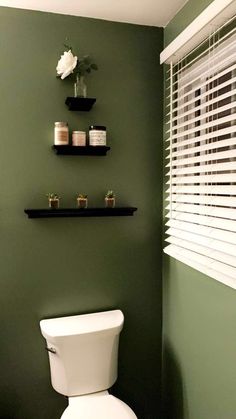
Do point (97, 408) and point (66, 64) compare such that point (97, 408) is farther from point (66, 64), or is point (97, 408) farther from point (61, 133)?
point (66, 64)

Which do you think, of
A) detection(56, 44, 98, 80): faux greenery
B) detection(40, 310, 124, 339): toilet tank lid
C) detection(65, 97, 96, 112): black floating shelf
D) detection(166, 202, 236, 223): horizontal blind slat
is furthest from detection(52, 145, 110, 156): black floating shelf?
detection(40, 310, 124, 339): toilet tank lid

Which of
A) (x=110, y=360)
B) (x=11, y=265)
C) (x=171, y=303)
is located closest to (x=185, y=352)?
(x=171, y=303)

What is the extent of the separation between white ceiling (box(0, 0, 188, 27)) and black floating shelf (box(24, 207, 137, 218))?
1015 millimetres

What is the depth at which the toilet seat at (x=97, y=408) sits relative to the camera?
1.55m

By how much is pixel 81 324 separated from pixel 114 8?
163 centimetres

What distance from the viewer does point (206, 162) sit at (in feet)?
5.24

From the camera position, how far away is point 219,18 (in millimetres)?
1305

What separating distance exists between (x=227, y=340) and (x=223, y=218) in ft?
1.63

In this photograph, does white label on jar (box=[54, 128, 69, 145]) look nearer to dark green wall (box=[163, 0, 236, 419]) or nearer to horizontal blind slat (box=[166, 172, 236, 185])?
horizontal blind slat (box=[166, 172, 236, 185])

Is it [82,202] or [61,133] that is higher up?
[61,133]

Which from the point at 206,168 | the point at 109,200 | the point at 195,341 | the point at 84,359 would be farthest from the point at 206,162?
the point at 84,359

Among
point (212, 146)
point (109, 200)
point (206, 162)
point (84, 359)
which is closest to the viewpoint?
point (212, 146)

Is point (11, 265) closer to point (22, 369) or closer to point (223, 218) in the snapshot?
point (22, 369)

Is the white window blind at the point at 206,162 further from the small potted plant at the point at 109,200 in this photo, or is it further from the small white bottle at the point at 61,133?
the small white bottle at the point at 61,133
